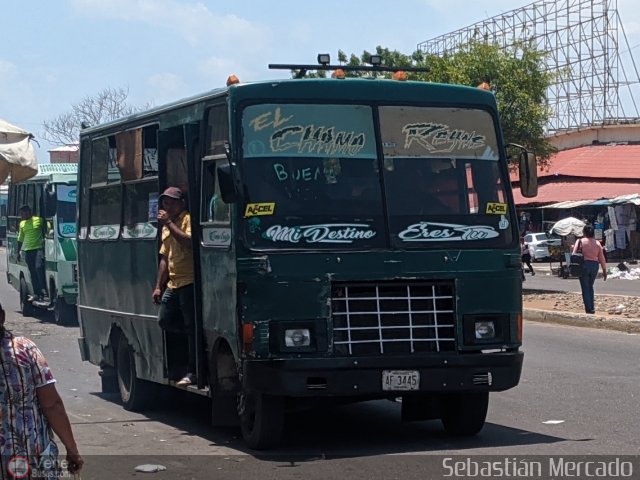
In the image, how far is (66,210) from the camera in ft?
69.0

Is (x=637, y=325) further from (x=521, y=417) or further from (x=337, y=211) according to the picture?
(x=337, y=211)

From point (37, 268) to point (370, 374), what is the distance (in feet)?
47.9

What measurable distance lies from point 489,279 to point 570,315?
11773mm

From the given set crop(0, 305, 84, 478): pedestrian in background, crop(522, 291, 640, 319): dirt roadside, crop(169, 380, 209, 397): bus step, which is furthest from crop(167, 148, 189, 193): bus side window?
crop(522, 291, 640, 319): dirt roadside

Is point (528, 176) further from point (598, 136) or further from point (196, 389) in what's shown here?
point (598, 136)

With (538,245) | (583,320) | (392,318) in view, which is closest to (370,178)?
(392,318)

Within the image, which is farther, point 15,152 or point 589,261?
point 589,261

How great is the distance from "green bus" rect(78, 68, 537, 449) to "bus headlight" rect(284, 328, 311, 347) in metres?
0.01

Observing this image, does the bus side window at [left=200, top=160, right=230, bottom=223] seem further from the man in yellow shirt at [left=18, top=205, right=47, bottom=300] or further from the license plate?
the man in yellow shirt at [left=18, top=205, right=47, bottom=300]

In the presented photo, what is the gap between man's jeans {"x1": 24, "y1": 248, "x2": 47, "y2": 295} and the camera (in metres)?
22.2

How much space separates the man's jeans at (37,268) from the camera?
72.8 feet

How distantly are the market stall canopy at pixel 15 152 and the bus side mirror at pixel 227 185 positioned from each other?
1.45 m

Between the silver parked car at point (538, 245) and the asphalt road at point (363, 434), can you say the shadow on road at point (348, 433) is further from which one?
the silver parked car at point (538, 245)

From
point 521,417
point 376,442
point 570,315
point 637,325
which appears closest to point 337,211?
point 376,442
